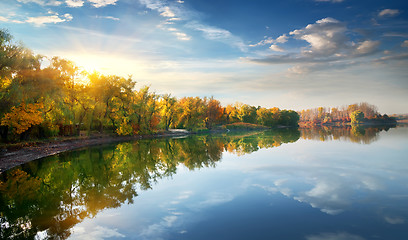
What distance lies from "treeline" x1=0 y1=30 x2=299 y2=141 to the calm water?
10186 millimetres

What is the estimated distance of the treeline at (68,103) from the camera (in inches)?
925

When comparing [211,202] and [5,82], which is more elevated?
[5,82]

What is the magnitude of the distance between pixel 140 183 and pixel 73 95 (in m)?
29.2

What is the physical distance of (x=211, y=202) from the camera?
1070 cm

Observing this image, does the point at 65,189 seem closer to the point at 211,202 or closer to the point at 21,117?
the point at 211,202

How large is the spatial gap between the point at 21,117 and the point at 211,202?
79.6ft

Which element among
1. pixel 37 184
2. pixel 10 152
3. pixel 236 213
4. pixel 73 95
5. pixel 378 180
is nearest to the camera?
pixel 236 213

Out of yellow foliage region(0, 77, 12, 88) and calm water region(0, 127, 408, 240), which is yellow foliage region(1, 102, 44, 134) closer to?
yellow foliage region(0, 77, 12, 88)

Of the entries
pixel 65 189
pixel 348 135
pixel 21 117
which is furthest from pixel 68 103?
pixel 348 135

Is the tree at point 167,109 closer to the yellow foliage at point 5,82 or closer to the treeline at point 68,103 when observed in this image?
the treeline at point 68,103

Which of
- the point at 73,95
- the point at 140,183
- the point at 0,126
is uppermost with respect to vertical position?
the point at 73,95

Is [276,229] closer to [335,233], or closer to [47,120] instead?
[335,233]

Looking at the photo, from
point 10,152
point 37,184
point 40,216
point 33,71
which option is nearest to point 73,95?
point 33,71

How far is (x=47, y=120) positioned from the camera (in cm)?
3045
